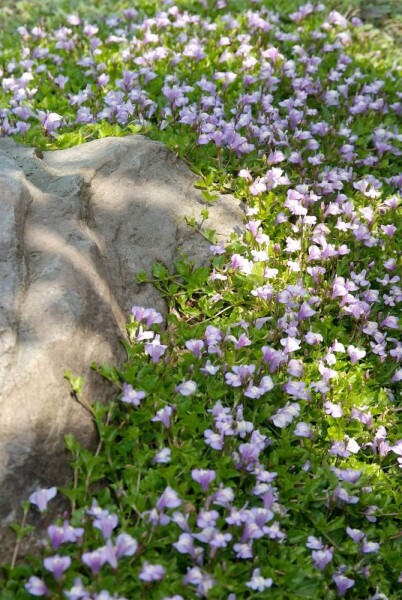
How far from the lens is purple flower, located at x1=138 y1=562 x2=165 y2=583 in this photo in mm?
3098

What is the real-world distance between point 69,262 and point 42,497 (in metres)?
1.38

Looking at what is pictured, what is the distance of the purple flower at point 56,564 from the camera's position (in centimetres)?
307

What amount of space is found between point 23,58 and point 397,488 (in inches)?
223

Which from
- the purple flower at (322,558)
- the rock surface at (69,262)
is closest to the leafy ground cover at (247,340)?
the purple flower at (322,558)

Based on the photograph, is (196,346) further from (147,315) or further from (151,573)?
(151,573)

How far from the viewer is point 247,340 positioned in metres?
4.31

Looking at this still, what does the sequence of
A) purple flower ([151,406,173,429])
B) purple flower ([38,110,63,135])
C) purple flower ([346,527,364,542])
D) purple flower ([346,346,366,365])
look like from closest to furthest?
purple flower ([346,527,364,542]) → purple flower ([151,406,173,429]) → purple flower ([346,346,366,365]) → purple flower ([38,110,63,135])

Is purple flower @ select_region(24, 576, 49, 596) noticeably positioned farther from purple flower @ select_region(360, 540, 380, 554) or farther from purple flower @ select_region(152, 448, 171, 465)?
purple flower @ select_region(360, 540, 380, 554)

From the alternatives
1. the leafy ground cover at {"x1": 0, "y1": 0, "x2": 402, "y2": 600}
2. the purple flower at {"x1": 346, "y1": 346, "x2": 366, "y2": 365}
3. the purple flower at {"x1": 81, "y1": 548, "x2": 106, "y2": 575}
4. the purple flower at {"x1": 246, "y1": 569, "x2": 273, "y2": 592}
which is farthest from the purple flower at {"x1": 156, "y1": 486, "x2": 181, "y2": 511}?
the purple flower at {"x1": 346, "y1": 346, "x2": 366, "y2": 365}

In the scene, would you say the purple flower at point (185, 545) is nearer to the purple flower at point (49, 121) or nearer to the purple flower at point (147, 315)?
the purple flower at point (147, 315)

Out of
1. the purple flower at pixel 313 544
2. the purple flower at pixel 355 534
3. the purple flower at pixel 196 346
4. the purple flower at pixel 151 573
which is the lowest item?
the purple flower at pixel 355 534

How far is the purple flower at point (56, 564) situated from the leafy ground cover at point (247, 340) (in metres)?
0.01

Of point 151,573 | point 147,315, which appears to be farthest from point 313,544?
point 147,315

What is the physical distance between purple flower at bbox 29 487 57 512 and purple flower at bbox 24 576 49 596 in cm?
32
